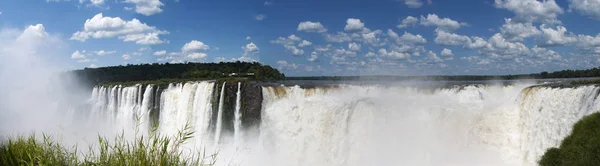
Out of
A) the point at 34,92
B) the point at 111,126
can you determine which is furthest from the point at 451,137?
the point at 34,92

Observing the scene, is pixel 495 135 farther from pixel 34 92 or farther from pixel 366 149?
pixel 34 92

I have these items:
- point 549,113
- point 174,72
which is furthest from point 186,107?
point 174,72

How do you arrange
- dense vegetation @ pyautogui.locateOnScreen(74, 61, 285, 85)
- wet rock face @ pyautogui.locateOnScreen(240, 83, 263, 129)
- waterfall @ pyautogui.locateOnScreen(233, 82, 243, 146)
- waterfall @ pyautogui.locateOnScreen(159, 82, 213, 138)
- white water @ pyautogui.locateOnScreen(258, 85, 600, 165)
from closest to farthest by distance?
white water @ pyautogui.locateOnScreen(258, 85, 600, 165) → wet rock face @ pyautogui.locateOnScreen(240, 83, 263, 129) → waterfall @ pyautogui.locateOnScreen(233, 82, 243, 146) → waterfall @ pyautogui.locateOnScreen(159, 82, 213, 138) → dense vegetation @ pyautogui.locateOnScreen(74, 61, 285, 85)

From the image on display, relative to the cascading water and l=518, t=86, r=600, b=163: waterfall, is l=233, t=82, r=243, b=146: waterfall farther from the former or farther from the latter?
l=518, t=86, r=600, b=163: waterfall

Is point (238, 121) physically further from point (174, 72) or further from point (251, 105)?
point (174, 72)

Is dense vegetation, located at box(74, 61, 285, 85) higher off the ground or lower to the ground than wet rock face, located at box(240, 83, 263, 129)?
higher

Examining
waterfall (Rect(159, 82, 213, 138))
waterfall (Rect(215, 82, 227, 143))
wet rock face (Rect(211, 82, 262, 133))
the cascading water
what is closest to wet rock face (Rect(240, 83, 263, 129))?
wet rock face (Rect(211, 82, 262, 133))
